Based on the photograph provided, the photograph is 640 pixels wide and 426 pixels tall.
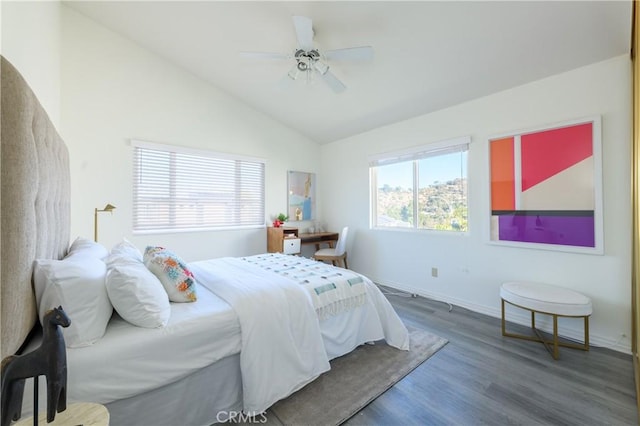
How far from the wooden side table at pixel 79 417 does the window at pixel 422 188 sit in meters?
3.50

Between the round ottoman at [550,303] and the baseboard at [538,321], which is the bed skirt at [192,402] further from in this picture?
the baseboard at [538,321]

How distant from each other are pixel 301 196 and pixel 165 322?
3.60 m

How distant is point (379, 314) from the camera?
229 centimetres

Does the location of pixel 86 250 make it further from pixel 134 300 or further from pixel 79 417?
pixel 79 417

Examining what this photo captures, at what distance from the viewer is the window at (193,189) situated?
330cm

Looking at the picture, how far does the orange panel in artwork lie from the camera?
2.77 meters

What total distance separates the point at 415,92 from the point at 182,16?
2.67 m

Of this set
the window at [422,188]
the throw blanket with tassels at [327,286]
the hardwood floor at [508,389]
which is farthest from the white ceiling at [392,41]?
the hardwood floor at [508,389]

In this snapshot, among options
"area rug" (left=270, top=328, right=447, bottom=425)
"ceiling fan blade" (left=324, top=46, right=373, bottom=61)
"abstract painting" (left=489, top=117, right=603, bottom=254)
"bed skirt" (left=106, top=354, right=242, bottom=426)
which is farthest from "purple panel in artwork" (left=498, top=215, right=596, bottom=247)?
"bed skirt" (left=106, top=354, right=242, bottom=426)

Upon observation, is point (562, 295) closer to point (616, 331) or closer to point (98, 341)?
point (616, 331)

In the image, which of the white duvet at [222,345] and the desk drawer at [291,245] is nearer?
the white duvet at [222,345]

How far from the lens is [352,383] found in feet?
5.96

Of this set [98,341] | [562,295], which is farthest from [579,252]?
[98,341]

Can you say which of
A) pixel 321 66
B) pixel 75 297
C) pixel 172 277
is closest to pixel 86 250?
pixel 172 277
